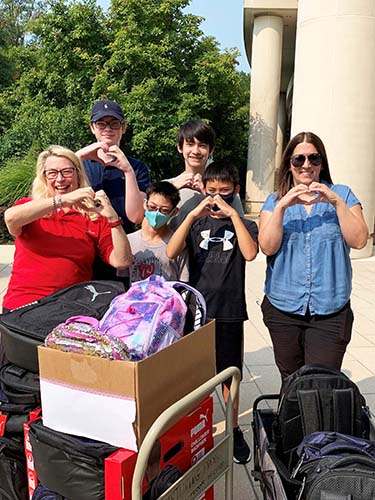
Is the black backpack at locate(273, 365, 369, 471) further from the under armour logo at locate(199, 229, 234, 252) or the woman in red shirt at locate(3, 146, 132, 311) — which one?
the woman in red shirt at locate(3, 146, 132, 311)

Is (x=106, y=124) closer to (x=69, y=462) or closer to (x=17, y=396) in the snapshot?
(x=17, y=396)

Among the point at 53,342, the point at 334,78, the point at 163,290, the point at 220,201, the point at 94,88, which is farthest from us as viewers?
the point at 94,88

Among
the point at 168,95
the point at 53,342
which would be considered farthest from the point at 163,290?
the point at 168,95

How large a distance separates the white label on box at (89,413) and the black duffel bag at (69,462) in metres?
0.03

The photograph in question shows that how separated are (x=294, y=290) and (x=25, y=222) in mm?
1385

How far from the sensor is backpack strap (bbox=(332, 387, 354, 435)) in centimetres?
217

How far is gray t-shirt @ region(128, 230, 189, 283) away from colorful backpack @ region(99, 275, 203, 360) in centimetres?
75

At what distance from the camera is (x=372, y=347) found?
523 cm

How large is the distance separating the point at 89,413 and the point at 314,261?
139cm

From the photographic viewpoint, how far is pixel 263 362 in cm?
474

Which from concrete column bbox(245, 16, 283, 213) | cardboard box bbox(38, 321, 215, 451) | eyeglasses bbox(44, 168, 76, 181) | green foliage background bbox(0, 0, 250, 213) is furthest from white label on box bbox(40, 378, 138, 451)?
concrete column bbox(245, 16, 283, 213)

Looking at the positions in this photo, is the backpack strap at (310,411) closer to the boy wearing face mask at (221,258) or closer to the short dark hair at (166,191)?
the boy wearing face mask at (221,258)

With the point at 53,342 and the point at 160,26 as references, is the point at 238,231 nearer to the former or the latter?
the point at 53,342

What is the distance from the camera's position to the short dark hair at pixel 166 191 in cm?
276
